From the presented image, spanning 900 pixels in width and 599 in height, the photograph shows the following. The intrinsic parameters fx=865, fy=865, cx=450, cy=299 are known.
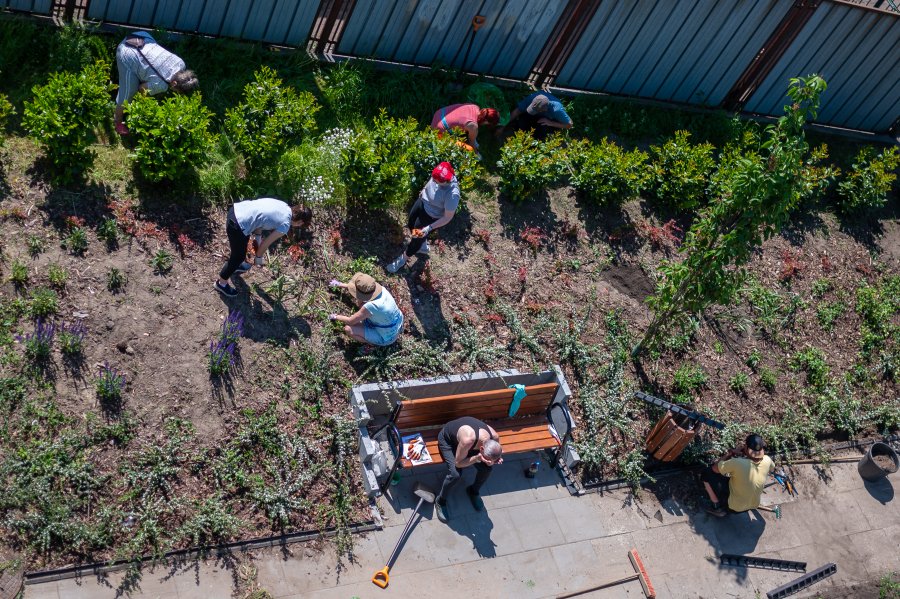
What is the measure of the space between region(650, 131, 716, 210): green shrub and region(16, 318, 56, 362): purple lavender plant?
747cm

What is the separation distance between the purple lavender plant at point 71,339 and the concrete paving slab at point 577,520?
482 cm

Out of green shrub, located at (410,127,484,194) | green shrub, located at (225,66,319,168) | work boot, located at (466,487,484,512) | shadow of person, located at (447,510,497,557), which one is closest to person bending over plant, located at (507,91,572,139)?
green shrub, located at (410,127,484,194)

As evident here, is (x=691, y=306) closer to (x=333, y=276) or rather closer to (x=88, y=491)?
(x=333, y=276)

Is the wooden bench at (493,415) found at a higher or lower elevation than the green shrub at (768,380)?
lower

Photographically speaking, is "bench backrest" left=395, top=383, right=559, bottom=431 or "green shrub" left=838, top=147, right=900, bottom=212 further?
"green shrub" left=838, top=147, right=900, bottom=212

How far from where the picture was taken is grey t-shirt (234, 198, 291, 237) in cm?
820

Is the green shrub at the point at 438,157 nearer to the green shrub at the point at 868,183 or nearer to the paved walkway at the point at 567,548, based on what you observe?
the paved walkway at the point at 567,548

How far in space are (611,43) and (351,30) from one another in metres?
3.64

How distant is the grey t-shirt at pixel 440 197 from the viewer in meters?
9.25

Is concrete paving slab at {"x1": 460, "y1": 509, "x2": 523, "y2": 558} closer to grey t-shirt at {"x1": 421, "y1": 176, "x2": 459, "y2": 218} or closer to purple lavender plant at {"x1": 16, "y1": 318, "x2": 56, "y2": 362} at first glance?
grey t-shirt at {"x1": 421, "y1": 176, "x2": 459, "y2": 218}

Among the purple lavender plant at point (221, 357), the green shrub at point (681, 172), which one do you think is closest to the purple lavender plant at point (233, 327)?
the purple lavender plant at point (221, 357)

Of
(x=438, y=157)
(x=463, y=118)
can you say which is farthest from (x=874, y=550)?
(x=463, y=118)

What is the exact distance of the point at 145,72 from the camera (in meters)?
8.91

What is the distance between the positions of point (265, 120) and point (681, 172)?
5.48 meters
